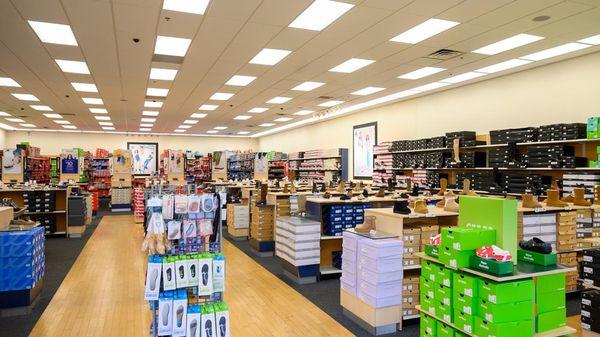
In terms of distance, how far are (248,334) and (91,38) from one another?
16.4ft

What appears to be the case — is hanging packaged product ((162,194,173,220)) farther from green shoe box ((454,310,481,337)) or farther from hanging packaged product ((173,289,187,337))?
green shoe box ((454,310,481,337))

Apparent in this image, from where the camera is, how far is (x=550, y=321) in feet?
9.71

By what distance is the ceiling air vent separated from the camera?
267 inches

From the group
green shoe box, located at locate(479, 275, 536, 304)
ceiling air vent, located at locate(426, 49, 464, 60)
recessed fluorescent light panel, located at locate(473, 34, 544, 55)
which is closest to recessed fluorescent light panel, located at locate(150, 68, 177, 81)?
ceiling air vent, located at locate(426, 49, 464, 60)

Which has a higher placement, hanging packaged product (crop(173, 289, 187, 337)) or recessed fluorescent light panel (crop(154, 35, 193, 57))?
recessed fluorescent light panel (crop(154, 35, 193, 57))

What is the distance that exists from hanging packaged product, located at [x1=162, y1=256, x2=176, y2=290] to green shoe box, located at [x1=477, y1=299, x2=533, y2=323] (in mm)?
2266

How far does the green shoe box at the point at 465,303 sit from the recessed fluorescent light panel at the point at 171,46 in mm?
A: 5336

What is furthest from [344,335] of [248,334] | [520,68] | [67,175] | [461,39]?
[67,175]

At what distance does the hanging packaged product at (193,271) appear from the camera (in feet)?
10.1

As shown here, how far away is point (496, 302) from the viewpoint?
2639mm

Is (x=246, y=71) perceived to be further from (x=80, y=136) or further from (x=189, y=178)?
(x=80, y=136)

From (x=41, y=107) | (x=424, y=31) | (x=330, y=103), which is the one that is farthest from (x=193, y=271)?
(x=41, y=107)

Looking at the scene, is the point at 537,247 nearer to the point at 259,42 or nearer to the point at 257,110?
the point at 259,42

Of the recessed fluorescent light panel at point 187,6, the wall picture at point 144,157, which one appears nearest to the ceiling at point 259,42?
the recessed fluorescent light panel at point 187,6
